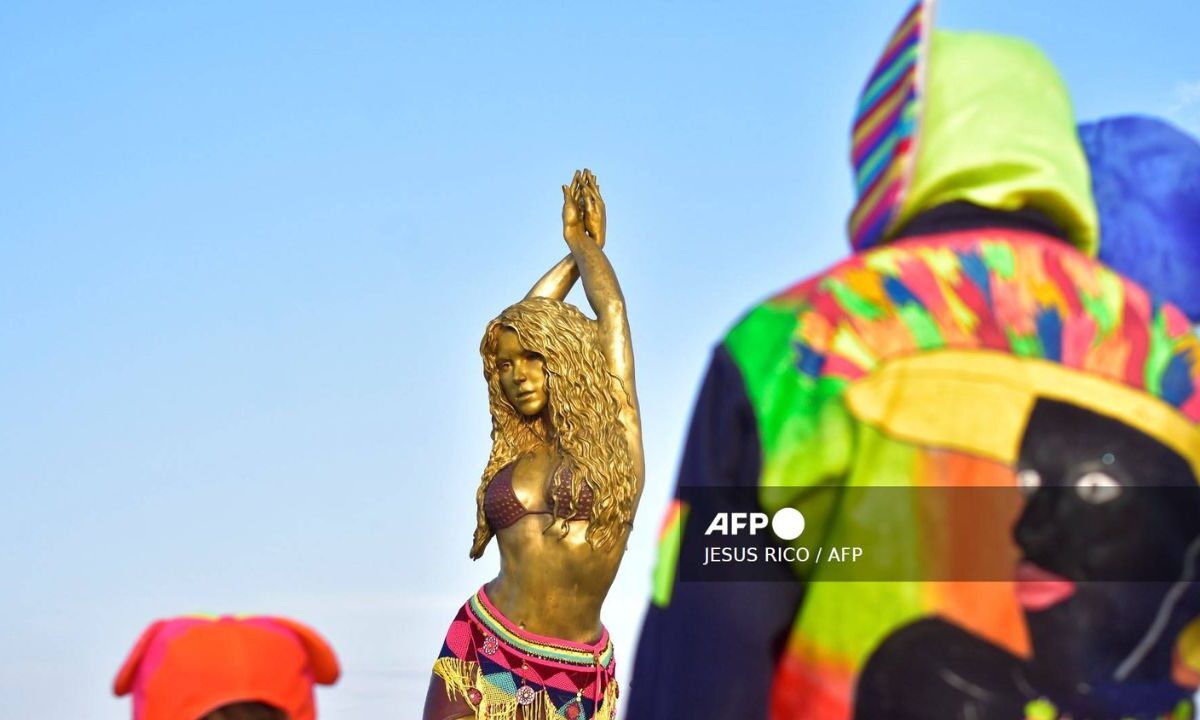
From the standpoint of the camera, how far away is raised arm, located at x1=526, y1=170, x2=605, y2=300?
21.6ft

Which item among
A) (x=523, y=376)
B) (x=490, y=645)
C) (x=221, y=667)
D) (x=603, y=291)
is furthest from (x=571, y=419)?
(x=221, y=667)

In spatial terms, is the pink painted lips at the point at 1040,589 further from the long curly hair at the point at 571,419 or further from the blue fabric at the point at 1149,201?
the long curly hair at the point at 571,419

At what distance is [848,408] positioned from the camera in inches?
87.5

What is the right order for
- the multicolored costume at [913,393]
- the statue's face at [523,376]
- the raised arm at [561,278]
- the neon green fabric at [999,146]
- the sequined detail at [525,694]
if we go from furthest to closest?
the raised arm at [561,278]
the statue's face at [523,376]
the sequined detail at [525,694]
the neon green fabric at [999,146]
the multicolored costume at [913,393]

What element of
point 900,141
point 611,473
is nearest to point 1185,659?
point 900,141

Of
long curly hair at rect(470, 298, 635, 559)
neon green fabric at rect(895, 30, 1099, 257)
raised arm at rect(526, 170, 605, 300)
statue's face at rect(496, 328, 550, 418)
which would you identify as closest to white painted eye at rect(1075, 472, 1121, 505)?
neon green fabric at rect(895, 30, 1099, 257)

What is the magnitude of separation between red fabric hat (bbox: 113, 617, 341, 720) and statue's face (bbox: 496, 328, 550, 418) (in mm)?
3412

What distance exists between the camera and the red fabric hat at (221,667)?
107 inches

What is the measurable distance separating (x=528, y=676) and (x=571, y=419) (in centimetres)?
92

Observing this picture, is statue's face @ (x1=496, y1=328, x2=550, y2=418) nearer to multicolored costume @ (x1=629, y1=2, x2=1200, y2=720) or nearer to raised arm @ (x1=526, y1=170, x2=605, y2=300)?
raised arm @ (x1=526, y1=170, x2=605, y2=300)

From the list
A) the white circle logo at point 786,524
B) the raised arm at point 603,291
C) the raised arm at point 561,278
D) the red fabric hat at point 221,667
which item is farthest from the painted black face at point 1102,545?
the raised arm at point 561,278

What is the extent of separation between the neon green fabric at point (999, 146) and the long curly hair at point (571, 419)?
3677 mm

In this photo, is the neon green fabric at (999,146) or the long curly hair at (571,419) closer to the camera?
the neon green fabric at (999,146)

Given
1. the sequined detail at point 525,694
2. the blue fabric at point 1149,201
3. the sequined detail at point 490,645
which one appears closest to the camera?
the blue fabric at point 1149,201
